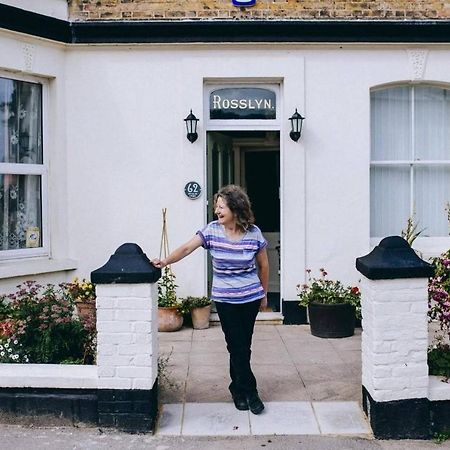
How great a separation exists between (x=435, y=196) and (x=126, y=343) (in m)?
5.57

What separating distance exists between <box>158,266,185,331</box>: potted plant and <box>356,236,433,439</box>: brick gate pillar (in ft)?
12.3

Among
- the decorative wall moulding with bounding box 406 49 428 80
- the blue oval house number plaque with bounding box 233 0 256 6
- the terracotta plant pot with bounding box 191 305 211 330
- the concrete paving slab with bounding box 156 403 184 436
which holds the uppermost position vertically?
the blue oval house number plaque with bounding box 233 0 256 6

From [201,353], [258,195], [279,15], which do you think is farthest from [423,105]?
[201,353]

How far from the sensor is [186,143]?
8977 mm

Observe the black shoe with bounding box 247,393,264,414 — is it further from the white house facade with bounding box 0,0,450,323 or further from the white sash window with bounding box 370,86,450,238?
the white sash window with bounding box 370,86,450,238

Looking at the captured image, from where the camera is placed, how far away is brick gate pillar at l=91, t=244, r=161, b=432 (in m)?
5.26

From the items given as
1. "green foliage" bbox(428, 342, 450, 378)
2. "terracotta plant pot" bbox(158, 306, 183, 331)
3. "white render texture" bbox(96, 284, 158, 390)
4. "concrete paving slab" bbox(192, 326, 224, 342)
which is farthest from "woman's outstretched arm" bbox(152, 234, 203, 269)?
"terracotta plant pot" bbox(158, 306, 183, 331)

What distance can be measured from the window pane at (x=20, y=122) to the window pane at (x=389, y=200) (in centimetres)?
431

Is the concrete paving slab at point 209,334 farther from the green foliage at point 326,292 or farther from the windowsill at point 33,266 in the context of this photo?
the windowsill at point 33,266

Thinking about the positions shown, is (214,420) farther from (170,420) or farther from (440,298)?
(440,298)

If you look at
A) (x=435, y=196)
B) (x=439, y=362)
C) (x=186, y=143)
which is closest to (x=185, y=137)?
(x=186, y=143)

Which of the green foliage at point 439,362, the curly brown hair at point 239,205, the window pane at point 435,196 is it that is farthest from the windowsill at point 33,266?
the green foliage at point 439,362

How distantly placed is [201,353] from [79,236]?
2.51 m

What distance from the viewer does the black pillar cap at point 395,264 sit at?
5.19 metres
